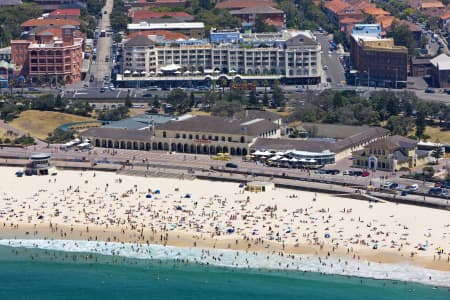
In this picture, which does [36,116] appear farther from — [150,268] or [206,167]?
Answer: [150,268]

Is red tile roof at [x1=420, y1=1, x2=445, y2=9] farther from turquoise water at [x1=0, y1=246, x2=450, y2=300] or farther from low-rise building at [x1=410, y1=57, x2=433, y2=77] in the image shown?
turquoise water at [x1=0, y1=246, x2=450, y2=300]

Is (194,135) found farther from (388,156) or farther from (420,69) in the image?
(420,69)

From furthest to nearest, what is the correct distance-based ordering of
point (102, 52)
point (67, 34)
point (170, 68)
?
point (102, 52)
point (67, 34)
point (170, 68)

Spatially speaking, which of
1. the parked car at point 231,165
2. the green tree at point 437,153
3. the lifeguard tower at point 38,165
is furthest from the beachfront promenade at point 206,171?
the green tree at point 437,153

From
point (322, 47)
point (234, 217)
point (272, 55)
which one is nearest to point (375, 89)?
point (272, 55)

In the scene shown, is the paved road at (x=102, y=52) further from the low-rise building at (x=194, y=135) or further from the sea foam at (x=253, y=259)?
the sea foam at (x=253, y=259)

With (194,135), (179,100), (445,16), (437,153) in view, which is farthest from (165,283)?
(445,16)

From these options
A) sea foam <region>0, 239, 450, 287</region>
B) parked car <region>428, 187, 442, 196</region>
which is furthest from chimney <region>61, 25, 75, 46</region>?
sea foam <region>0, 239, 450, 287</region>
